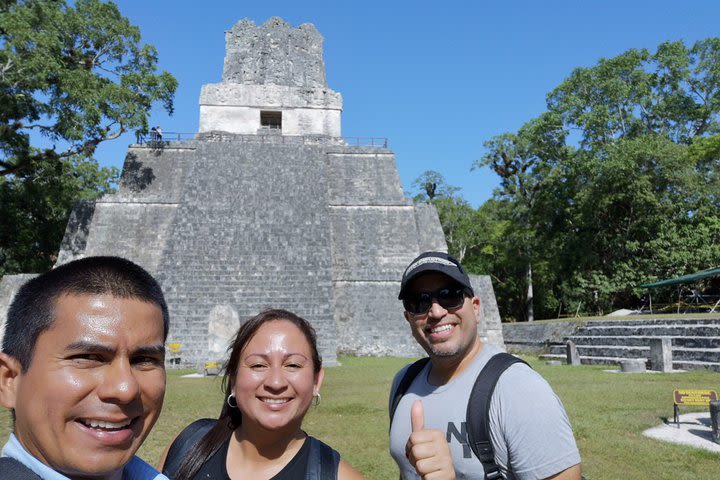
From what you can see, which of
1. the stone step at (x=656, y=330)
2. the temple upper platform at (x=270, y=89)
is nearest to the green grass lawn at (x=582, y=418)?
the stone step at (x=656, y=330)

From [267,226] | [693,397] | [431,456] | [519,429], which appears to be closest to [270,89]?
[267,226]

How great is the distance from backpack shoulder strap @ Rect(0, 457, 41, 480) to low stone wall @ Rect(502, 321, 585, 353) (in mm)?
16510

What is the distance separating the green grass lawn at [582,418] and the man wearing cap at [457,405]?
2772 millimetres

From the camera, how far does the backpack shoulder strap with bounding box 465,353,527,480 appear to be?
5.35 ft

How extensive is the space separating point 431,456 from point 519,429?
0.39 meters

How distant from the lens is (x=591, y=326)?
50.6 ft

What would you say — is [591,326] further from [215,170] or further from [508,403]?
[508,403]

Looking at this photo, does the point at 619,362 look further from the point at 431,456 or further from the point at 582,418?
the point at 431,456

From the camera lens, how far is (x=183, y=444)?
1.86 m

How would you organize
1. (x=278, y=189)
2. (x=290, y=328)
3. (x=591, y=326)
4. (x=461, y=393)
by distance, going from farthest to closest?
(x=278, y=189) → (x=591, y=326) → (x=290, y=328) → (x=461, y=393)

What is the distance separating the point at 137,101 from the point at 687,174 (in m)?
20.1

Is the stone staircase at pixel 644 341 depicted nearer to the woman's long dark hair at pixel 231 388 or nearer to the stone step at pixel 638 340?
the stone step at pixel 638 340

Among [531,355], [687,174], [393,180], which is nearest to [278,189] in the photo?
[393,180]

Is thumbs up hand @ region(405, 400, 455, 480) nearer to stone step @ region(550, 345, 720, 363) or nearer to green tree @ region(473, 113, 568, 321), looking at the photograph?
stone step @ region(550, 345, 720, 363)
